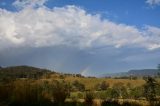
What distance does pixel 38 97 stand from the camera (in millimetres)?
22078

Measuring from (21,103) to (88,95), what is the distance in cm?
434

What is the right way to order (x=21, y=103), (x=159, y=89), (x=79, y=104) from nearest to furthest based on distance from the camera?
(x=79, y=104) → (x=21, y=103) → (x=159, y=89)

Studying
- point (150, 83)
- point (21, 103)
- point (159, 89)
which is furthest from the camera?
point (159, 89)

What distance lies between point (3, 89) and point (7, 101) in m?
1.01

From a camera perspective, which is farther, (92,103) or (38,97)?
(38,97)

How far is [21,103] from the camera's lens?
2139 cm

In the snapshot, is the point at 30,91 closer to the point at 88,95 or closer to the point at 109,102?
the point at 88,95

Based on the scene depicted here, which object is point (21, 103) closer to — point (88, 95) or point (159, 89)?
point (88, 95)

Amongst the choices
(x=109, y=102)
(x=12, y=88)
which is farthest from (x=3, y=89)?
(x=109, y=102)

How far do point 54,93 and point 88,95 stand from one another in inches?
87.9

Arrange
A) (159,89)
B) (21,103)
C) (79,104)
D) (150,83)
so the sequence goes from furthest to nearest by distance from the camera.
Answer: (159,89)
(150,83)
(21,103)
(79,104)

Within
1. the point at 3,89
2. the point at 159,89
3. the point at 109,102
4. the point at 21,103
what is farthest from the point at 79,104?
the point at 159,89

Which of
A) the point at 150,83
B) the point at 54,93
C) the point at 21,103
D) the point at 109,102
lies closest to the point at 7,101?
the point at 21,103

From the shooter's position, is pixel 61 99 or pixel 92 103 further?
pixel 61 99
